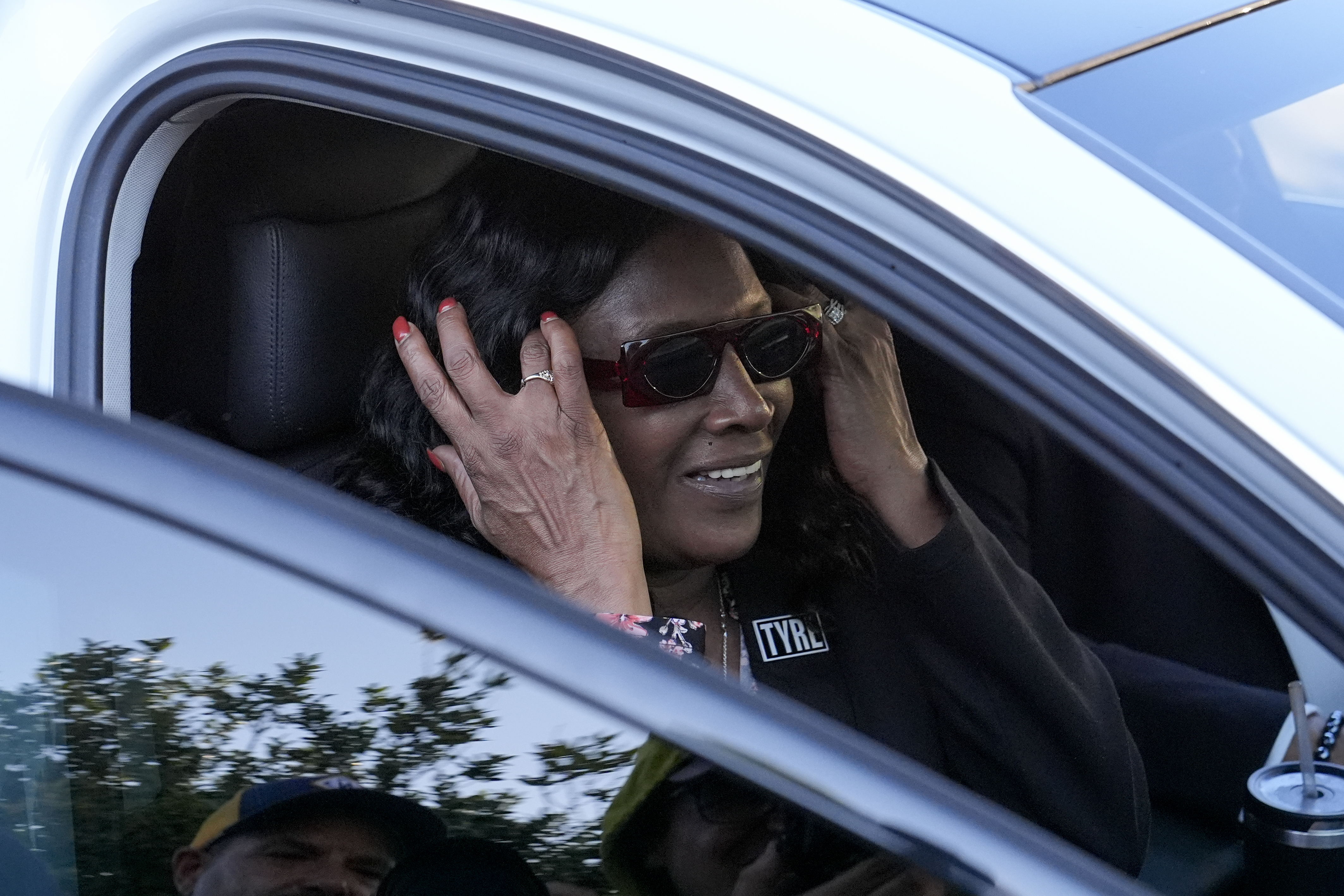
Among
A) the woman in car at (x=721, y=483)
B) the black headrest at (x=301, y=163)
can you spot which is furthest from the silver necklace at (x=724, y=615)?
the black headrest at (x=301, y=163)

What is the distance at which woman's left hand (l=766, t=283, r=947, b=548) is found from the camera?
2131 millimetres

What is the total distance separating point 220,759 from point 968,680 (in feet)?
4.99

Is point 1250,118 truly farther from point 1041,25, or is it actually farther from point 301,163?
point 301,163

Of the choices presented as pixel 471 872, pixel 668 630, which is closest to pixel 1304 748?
pixel 668 630

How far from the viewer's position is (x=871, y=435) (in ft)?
7.06

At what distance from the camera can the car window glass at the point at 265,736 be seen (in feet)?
2.67

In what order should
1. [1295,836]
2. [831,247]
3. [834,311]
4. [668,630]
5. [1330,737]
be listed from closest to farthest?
[831,247]
[1295,836]
[668,630]
[834,311]
[1330,737]

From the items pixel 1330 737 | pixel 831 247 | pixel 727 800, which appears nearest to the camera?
pixel 727 800

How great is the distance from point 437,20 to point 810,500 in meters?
1.28

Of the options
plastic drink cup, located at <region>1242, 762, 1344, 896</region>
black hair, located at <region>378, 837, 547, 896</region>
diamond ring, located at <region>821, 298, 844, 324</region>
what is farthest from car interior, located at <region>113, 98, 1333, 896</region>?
black hair, located at <region>378, 837, 547, 896</region>

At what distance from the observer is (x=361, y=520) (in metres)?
0.85

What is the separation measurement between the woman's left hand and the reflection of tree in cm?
138

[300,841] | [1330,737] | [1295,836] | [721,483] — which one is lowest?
[1330,737]

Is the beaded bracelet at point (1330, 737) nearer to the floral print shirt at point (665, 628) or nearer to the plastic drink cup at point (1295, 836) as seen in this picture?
the plastic drink cup at point (1295, 836)
